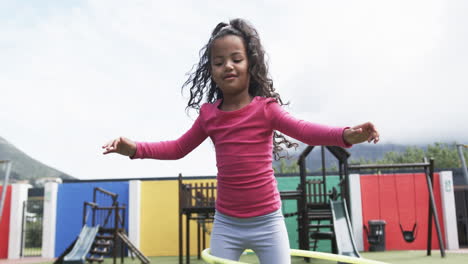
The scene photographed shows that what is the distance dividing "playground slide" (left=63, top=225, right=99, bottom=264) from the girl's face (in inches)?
310

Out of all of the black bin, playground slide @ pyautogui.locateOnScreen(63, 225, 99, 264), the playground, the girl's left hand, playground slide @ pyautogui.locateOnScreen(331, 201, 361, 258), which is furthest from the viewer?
the playground

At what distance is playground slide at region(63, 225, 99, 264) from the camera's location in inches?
352

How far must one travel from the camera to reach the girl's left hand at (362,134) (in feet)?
5.62

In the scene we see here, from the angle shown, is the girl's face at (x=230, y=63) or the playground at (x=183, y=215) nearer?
the girl's face at (x=230, y=63)

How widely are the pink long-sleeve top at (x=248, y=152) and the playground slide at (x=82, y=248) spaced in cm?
761

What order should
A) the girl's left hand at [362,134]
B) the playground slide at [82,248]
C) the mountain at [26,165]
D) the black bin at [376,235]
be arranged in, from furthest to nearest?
1. the mountain at [26,165]
2. the black bin at [376,235]
3. the playground slide at [82,248]
4. the girl's left hand at [362,134]

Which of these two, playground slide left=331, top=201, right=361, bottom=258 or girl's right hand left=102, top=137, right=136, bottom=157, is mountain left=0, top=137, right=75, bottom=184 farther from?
girl's right hand left=102, top=137, right=136, bottom=157

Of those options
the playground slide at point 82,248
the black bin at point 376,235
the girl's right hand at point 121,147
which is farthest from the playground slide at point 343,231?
the black bin at point 376,235

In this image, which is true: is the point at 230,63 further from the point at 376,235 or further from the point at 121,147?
the point at 376,235

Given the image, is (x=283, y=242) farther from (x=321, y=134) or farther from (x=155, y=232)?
(x=155, y=232)

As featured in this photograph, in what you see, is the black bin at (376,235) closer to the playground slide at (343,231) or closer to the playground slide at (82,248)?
the playground slide at (343,231)

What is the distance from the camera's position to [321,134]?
190 centimetres

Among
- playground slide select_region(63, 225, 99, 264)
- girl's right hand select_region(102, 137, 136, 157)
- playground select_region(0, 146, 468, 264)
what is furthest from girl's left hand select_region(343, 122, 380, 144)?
playground select_region(0, 146, 468, 264)

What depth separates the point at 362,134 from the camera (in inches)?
68.4
